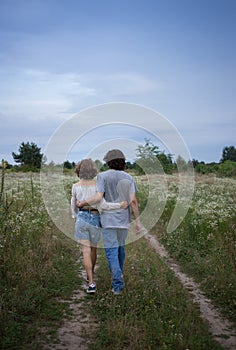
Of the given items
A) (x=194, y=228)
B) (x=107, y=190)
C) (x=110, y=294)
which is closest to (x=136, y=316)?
(x=110, y=294)

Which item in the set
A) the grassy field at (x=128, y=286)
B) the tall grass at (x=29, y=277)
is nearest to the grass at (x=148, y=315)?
the grassy field at (x=128, y=286)

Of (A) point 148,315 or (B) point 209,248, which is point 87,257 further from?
(B) point 209,248

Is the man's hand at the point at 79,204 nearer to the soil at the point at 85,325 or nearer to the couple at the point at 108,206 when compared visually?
the couple at the point at 108,206

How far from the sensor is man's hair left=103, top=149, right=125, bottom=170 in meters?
6.39

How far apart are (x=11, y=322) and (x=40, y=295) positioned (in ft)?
3.38

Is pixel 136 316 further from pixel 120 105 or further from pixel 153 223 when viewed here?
pixel 153 223

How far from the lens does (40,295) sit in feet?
20.0

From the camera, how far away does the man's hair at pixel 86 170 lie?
21.6 feet

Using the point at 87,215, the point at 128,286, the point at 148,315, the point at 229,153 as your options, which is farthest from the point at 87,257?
the point at 229,153

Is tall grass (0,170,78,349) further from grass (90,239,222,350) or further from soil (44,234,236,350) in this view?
grass (90,239,222,350)

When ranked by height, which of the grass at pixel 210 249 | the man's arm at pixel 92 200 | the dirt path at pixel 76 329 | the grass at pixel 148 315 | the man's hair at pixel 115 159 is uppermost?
the man's hair at pixel 115 159

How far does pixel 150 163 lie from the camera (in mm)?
10953

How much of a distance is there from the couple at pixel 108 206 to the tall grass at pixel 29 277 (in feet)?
2.69

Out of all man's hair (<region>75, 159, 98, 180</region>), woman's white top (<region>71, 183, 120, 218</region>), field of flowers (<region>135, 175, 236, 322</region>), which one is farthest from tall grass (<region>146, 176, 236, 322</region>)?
man's hair (<region>75, 159, 98, 180</region>)
